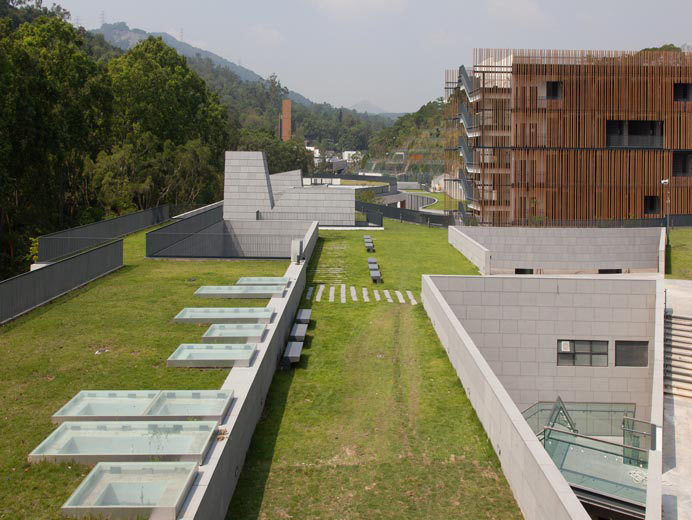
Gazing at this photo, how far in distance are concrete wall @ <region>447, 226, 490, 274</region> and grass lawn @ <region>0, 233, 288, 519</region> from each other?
1139 centimetres

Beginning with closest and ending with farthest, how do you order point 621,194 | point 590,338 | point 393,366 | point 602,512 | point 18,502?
point 18,502
point 602,512
point 393,366
point 590,338
point 621,194

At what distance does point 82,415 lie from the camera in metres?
12.2

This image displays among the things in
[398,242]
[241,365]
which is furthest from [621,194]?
[241,365]

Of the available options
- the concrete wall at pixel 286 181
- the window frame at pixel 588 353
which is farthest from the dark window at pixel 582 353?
the concrete wall at pixel 286 181

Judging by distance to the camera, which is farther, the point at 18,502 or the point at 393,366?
the point at 393,366

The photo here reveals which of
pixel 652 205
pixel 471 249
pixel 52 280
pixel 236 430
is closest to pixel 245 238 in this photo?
pixel 471 249

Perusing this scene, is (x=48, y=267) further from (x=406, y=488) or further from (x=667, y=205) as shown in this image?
(x=667, y=205)

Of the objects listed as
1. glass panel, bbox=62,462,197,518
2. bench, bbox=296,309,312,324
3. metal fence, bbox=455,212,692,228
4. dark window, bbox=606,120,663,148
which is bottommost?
glass panel, bbox=62,462,197,518

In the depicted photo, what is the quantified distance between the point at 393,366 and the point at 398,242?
24.6 metres

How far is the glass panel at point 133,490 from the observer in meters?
8.90

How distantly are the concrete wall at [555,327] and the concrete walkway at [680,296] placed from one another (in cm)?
190

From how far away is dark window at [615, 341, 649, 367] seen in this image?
26172 mm

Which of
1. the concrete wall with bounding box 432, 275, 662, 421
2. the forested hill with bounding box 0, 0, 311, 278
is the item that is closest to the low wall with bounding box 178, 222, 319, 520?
the concrete wall with bounding box 432, 275, 662, 421

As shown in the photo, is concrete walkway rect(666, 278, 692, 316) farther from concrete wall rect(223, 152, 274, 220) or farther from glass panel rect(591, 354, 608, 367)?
concrete wall rect(223, 152, 274, 220)
